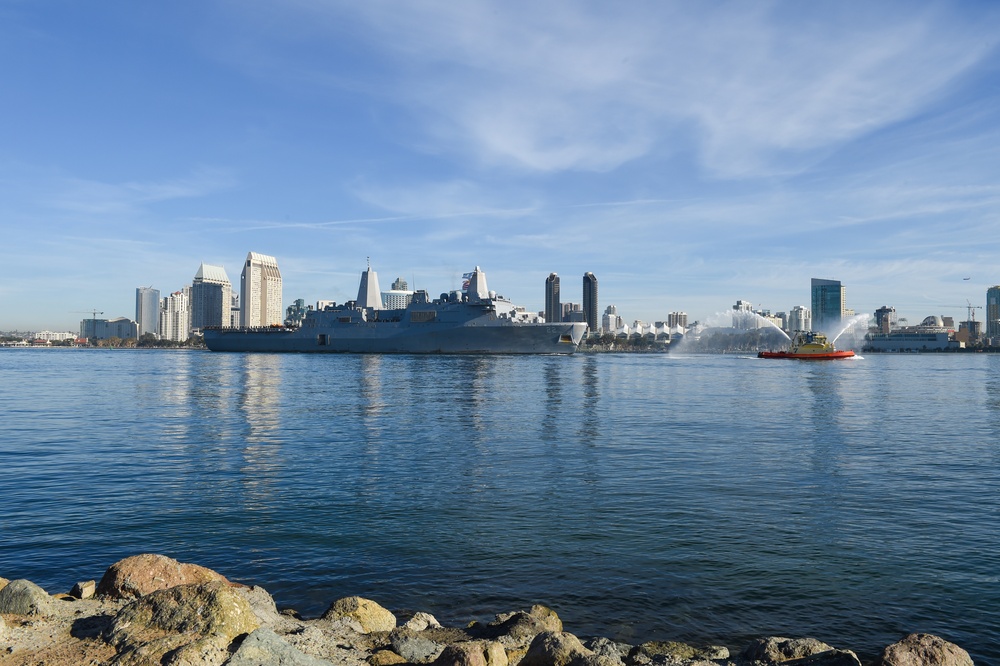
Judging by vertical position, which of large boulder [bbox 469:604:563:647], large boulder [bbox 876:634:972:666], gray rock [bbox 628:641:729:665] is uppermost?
large boulder [bbox 876:634:972:666]

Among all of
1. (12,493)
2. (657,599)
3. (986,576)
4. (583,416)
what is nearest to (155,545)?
(12,493)

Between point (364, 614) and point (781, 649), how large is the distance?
476cm

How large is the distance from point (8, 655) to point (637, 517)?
10.1 meters

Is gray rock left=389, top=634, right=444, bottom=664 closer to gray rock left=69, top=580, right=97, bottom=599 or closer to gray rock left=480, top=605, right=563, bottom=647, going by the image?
gray rock left=480, top=605, right=563, bottom=647

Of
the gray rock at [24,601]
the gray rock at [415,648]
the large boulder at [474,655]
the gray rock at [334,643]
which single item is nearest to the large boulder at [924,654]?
the large boulder at [474,655]

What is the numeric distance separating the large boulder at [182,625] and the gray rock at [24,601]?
3.83 ft

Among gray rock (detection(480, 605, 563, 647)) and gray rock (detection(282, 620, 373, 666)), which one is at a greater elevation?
gray rock (detection(282, 620, 373, 666))

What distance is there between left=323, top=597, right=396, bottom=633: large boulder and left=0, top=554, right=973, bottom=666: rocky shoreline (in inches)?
0.5

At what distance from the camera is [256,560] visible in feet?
36.1

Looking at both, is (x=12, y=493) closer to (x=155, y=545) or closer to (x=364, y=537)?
(x=155, y=545)

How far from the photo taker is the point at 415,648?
24.1 ft

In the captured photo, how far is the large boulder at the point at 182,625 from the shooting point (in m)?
6.24

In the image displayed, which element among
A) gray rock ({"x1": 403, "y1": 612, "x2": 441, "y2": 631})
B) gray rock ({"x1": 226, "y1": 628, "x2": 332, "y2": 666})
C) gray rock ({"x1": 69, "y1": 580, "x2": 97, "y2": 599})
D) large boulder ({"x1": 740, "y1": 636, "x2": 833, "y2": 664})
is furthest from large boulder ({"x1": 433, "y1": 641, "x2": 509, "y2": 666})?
gray rock ({"x1": 69, "y1": 580, "x2": 97, "y2": 599})

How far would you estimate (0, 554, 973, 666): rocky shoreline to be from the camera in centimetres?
642
